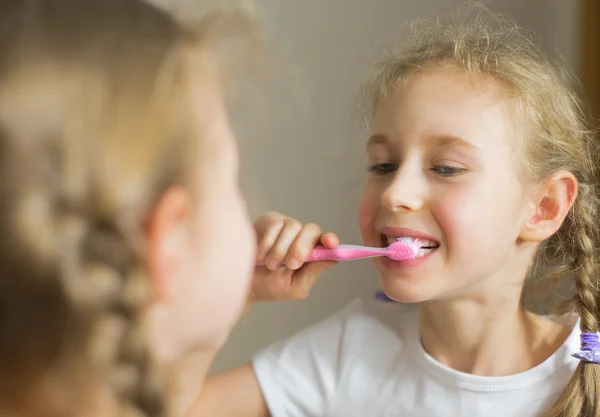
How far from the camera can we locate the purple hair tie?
0.78 meters

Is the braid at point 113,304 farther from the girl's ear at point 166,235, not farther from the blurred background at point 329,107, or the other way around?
the blurred background at point 329,107

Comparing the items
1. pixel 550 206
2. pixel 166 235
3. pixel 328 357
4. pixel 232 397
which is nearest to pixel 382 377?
pixel 328 357

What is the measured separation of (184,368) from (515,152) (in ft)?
1.36

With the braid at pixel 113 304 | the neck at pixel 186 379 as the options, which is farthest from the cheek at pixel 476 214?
the braid at pixel 113 304

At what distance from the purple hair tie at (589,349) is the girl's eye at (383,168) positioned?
0.28 metres

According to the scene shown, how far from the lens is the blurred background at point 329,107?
3.87ft

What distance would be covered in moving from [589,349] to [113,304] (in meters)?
0.55

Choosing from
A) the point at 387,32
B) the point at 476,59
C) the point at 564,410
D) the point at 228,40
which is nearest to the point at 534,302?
the point at 564,410

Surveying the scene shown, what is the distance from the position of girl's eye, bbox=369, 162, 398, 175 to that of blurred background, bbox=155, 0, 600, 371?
1.06 ft

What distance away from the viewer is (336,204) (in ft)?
4.15

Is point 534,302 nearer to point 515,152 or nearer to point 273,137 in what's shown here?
point 515,152

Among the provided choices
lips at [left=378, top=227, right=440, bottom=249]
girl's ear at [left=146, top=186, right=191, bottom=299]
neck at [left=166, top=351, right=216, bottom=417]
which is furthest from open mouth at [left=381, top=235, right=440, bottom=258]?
girl's ear at [left=146, top=186, right=191, bottom=299]

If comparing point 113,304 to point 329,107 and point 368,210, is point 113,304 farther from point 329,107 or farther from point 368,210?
point 329,107

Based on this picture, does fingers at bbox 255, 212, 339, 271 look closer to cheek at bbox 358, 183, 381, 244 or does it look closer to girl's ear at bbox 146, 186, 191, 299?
cheek at bbox 358, 183, 381, 244
